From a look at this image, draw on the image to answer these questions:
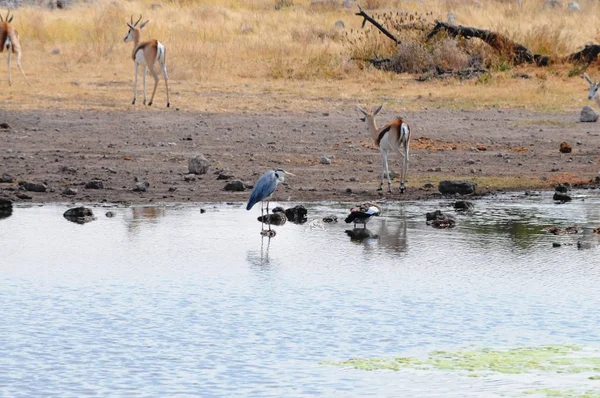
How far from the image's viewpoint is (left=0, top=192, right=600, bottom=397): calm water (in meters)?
6.15

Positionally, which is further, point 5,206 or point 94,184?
point 94,184

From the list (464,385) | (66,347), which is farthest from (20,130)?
(464,385)

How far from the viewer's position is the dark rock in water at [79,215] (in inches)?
432

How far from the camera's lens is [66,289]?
8.26 meters

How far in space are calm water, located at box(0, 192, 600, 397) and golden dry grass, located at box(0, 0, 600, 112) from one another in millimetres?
8624

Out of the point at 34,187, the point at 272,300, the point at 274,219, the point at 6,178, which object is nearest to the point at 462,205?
the point at 274,219

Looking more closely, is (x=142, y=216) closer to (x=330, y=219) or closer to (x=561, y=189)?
(x=330, y=219)

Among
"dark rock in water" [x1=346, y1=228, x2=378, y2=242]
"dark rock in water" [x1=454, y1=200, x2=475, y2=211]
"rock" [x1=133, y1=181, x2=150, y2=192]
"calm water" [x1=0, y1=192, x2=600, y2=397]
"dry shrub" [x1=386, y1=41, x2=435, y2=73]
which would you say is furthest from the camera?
"dry shrub" [x1=386, y1=41, x2=435, y2=73]

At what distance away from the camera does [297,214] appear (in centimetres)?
1129

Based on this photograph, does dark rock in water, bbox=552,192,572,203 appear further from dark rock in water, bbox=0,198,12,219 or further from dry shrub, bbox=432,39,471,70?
dry shrub, bbox=432,39,471,70

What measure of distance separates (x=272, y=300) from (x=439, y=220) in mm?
3289

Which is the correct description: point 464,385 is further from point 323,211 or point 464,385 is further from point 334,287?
point 323,211

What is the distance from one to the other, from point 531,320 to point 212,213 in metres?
4.67

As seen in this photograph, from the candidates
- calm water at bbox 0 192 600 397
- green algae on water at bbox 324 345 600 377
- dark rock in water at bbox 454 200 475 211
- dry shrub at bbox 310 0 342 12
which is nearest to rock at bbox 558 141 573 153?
calm water at bbox 0 192 600 397
